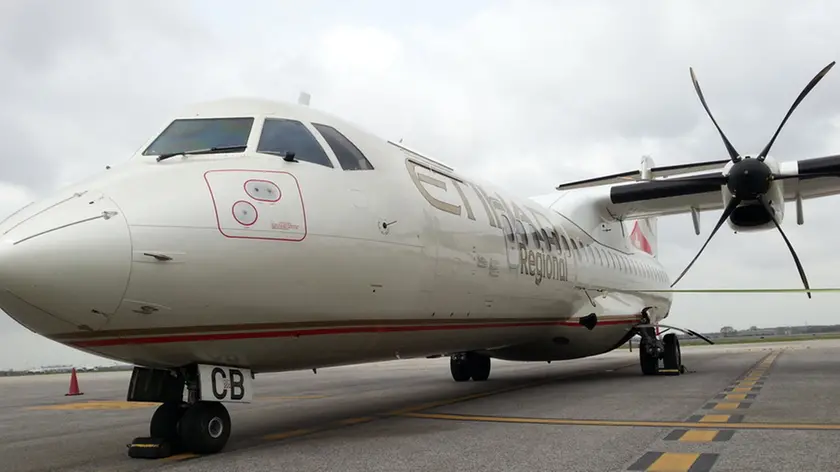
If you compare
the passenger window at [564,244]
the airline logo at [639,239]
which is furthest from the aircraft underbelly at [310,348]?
the airline logo at [639,239]

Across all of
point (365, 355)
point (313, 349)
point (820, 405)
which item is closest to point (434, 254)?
point (365, 355)

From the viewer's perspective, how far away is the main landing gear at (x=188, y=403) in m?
5.75

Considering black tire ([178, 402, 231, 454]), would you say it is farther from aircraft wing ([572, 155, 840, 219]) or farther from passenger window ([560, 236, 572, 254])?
aircraft wing ([572, 155, 840, 219])

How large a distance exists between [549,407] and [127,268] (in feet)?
20.0

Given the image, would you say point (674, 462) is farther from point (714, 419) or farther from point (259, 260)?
point (259, 260)

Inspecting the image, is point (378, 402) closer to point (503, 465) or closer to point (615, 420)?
point (615, 420)

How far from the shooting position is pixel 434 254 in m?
7.56

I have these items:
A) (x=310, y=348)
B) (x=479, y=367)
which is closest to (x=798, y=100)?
(x=479, y=367)

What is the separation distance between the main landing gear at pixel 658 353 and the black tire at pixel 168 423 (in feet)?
37.1

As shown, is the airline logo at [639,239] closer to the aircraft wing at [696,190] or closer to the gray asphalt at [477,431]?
the aircraft wing at [696,190]

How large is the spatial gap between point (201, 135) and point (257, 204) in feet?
4.11

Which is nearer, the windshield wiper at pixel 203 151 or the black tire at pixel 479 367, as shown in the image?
the windshield wiper at pixel 203 151

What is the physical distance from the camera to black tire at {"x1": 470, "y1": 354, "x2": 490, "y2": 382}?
14.8 meters

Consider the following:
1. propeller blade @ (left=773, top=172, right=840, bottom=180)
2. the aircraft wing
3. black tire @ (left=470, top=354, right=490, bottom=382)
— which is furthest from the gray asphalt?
the aircraft wing
